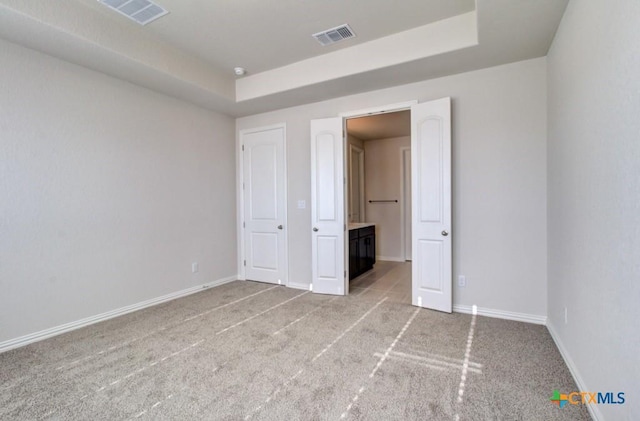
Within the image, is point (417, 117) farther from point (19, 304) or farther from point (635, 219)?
point (19, 304)

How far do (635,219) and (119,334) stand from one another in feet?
12.1

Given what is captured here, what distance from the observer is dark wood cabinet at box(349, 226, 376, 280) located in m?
4.84

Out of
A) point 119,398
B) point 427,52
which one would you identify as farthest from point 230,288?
point 427,52

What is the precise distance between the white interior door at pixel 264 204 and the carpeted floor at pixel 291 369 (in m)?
1.32

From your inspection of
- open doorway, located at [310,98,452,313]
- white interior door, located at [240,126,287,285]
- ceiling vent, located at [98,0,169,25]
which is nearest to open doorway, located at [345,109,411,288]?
white interior door, located at [240,126,287,285]

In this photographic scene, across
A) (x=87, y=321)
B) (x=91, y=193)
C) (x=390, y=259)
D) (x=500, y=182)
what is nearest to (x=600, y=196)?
(x=500, y=182)

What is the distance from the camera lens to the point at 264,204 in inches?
187

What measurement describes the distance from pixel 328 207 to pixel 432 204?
1.32 metres

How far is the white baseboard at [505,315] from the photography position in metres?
2.98

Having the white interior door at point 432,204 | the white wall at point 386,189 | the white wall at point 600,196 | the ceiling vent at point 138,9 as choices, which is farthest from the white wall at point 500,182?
the white wall at point 386,189

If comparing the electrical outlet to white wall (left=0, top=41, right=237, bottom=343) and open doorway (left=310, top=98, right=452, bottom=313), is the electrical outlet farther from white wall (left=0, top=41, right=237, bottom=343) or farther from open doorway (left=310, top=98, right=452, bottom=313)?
white wall (left=0, top=41, right=237, bottom=343)

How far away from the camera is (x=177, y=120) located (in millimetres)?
4012

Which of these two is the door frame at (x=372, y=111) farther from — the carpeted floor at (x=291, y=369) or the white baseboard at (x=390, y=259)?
the white baseboard at (x=390, y=259)

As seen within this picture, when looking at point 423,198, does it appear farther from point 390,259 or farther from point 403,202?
point 390,259
